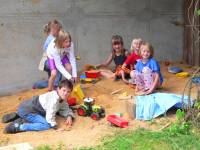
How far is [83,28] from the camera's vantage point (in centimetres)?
888

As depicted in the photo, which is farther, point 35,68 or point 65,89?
point 35,68

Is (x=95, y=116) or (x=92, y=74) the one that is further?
(x=92, y=74)

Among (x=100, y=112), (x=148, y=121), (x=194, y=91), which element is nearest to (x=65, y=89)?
(x=100, y=112)

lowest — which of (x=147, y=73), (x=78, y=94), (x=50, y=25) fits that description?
(x=78, y=94)

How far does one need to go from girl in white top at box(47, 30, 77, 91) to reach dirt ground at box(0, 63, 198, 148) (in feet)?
1.55

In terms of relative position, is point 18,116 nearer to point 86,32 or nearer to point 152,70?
point 152,70

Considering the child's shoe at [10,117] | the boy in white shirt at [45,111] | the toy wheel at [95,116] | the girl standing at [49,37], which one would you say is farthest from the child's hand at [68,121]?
the girl standing at [49,37]

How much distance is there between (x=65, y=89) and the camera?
6.29m

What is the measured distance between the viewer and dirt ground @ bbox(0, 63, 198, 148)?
5.76 metres

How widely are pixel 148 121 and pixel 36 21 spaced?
3.21 metres

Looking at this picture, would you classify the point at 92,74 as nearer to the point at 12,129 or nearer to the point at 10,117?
the point at 10,117

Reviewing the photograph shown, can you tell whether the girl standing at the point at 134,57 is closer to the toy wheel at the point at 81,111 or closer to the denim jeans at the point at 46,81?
the denim jeans at the point at 46,81

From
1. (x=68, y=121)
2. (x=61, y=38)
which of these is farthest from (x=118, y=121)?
(x=61, y=38)

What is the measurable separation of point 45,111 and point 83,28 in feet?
9.27
